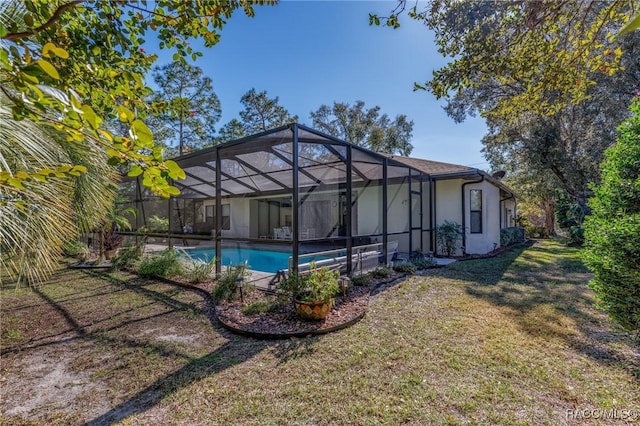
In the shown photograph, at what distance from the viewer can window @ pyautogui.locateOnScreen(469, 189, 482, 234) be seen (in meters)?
11.3

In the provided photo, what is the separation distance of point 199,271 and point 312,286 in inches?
140

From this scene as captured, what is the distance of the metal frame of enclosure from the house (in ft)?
0.10

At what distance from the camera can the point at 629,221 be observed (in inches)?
113

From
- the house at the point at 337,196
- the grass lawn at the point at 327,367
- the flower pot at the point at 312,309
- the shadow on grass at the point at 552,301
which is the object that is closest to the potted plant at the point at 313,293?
the flower pot at the point at 312,309

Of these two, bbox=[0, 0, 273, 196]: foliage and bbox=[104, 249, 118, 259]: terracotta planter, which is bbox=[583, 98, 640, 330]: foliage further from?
bbox=[104, 249, 118, 259]: terracotta planter

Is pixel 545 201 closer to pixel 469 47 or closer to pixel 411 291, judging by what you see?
pixel 411 291

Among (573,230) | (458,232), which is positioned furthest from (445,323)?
(573,230)

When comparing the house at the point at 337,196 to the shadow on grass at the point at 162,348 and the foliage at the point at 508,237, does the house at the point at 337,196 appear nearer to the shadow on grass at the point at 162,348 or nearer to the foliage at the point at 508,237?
the foliage at the point at 508,237

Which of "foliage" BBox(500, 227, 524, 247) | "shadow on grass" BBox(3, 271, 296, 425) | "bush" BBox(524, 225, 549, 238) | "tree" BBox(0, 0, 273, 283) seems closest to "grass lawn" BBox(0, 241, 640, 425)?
"shadow on grass" BBox(3, 271, 296, 425)

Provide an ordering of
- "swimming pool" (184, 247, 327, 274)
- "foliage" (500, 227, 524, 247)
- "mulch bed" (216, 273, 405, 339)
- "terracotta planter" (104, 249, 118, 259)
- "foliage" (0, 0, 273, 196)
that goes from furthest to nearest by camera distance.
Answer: "foliage" (500, 227, 524, 247), "swimming pool" (184, 247, 327, 274), "terracotta planter" (104, 249, 118, 259), "mulch bed" (216, 273, 405, 339), "foliage" (0, 0, 273, 196)

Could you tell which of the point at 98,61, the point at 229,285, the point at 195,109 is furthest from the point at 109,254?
the point at 195,109

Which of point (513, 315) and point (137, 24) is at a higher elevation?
point (137, 24)

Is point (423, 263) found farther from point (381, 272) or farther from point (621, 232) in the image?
point (621, 232)

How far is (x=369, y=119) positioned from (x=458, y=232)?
17715mm
